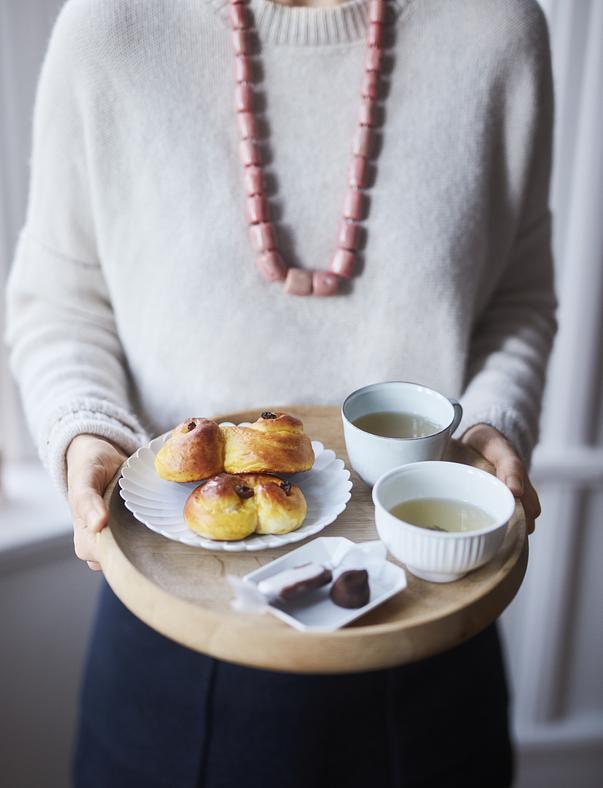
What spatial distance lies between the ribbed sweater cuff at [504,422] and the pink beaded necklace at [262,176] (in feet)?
0.69

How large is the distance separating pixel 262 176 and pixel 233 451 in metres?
0.34

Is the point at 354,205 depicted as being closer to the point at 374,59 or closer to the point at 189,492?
the point at 374,59

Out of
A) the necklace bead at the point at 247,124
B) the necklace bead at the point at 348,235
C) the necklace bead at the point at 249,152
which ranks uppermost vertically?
the necklace bead at the point at 247,124

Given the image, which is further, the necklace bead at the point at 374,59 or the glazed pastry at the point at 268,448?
the necklace bead at the point at 374,59

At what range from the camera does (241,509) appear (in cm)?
68

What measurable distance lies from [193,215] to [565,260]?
0.84 m

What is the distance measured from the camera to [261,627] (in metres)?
0.59

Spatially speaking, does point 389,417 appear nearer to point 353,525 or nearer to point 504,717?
point 353,525

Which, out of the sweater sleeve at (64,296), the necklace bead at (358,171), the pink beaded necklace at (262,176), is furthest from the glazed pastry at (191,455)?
the necklace bead at (358,171)

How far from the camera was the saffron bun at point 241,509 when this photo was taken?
670 millimetres

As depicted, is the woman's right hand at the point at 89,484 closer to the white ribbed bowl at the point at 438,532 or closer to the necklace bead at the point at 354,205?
the white ribbed bowl at the point at 438,532

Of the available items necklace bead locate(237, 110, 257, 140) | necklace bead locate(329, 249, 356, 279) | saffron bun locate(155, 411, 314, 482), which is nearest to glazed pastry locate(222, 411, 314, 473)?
saffron bun locate(155, 411, 314, 482)

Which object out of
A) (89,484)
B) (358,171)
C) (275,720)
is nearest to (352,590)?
(89,484)

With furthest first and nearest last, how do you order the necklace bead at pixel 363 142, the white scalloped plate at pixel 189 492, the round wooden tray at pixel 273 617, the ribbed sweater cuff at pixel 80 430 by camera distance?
the necklace bead at pixel 363 142, the ribbed sweater cuff at pixel 80 430, the white scalloped plate at pixel 189 492, the round wooden tray at pixel 273 617
